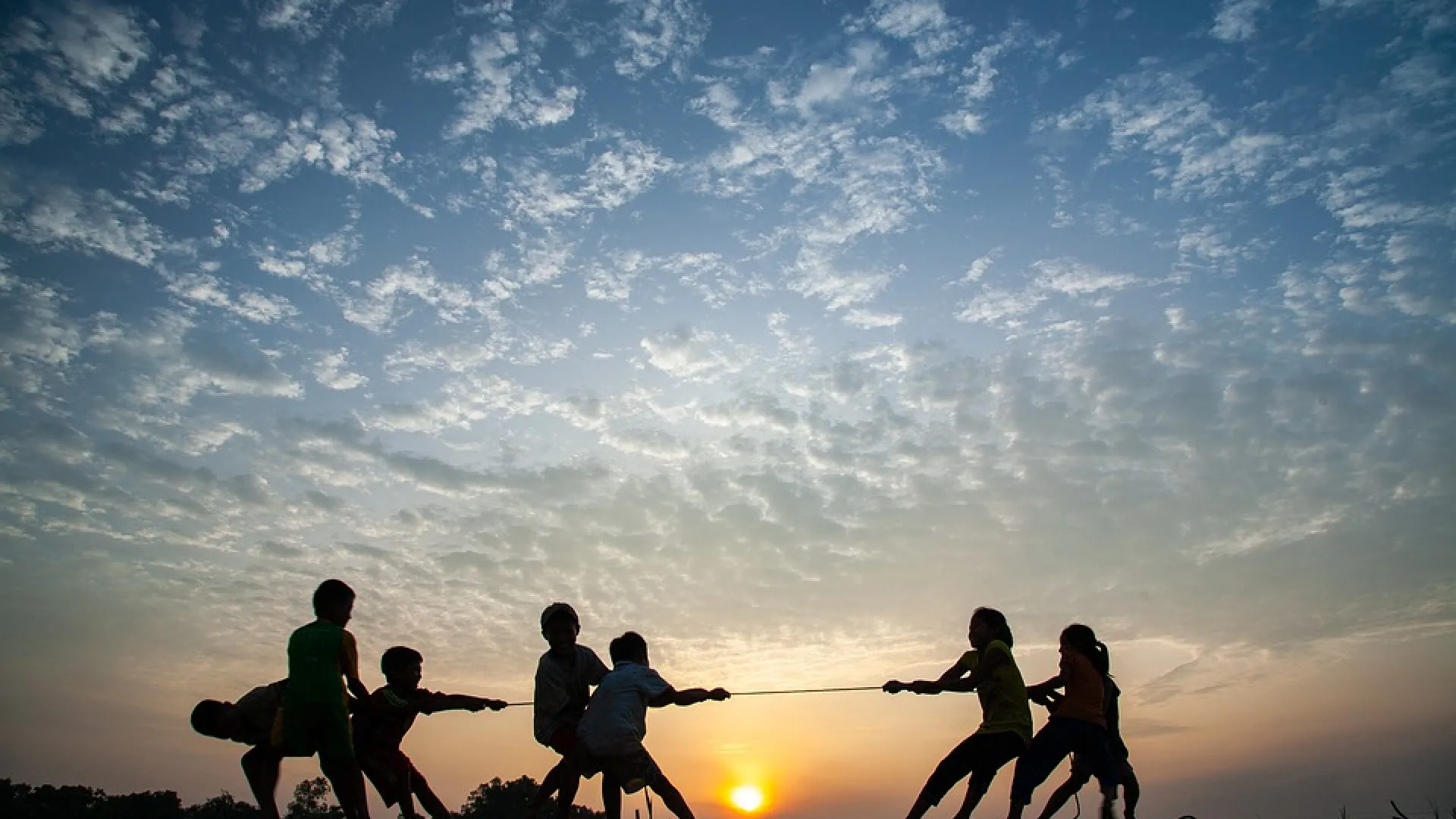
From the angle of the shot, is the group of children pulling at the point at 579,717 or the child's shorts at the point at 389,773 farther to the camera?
the child's shorts at the point at 389,773

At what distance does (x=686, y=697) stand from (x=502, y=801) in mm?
96591

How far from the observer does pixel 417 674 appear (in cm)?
859

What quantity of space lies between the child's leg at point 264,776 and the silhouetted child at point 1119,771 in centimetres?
729

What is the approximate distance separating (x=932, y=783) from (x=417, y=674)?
17.3 ft

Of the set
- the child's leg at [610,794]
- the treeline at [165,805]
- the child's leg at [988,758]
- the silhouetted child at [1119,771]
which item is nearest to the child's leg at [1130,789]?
the silhouetted child at [1119,771]

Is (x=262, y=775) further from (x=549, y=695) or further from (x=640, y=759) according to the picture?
(x=640, y=759)

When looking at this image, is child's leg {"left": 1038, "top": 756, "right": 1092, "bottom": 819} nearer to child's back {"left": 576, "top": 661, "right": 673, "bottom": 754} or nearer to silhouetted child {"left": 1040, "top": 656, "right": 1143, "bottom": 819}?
silhouetted child {"left": 1040, "top": 656, "right": 1143, "bottom": 819}

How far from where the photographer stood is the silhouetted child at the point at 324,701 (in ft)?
21.5

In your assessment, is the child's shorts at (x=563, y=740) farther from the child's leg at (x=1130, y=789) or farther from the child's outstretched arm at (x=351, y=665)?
the child's leg at (x=1130, y=789)

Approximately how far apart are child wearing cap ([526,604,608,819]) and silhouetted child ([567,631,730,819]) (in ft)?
1.44

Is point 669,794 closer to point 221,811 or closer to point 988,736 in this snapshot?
point 988,736

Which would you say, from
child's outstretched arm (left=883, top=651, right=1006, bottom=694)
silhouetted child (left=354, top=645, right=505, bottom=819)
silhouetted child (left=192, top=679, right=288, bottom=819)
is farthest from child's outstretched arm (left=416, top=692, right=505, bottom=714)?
child's outstretched arm (left=883, top=651, right=1006, bottom=694)

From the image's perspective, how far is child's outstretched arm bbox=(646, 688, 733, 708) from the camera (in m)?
7.63

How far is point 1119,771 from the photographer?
8219 millimetres
